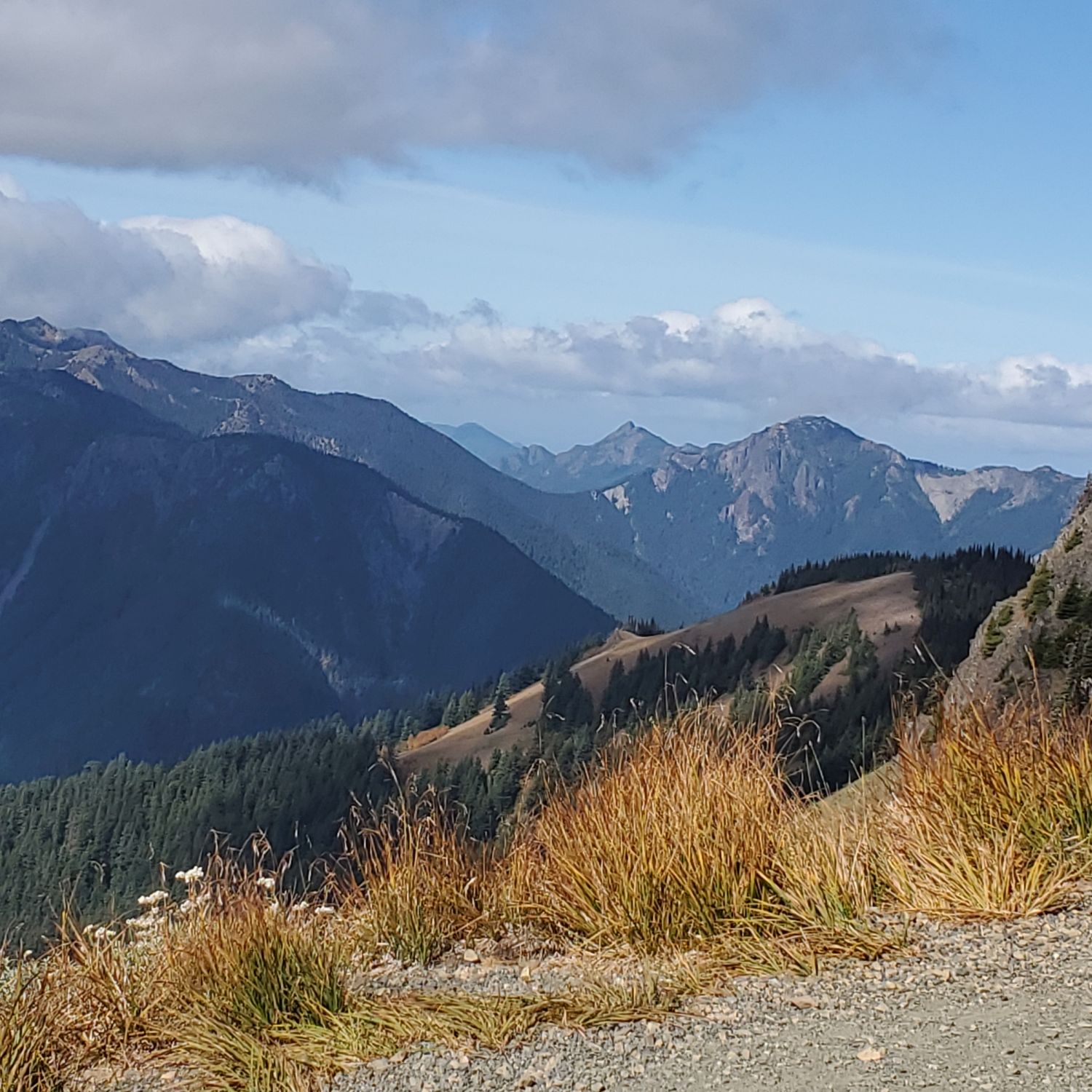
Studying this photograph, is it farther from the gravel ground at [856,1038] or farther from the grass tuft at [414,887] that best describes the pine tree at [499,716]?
the gravel ground at [856,1038]

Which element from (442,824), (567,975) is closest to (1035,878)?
(567,975)

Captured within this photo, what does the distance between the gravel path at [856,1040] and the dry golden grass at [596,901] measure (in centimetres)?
20

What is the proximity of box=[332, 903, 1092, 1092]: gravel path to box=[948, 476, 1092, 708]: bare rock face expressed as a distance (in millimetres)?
8655

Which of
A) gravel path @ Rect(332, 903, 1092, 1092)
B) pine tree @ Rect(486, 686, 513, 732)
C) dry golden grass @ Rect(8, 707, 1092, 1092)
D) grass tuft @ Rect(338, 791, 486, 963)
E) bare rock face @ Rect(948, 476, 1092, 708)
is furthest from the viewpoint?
pine tree @ Rect(486, 686, 513, 732)

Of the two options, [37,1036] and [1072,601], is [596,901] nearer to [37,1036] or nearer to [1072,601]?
[37,1036]

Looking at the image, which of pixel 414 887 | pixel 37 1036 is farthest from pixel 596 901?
pixel 37 1036

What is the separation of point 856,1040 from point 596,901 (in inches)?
91.0

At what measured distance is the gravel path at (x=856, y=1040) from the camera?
5.29 metres

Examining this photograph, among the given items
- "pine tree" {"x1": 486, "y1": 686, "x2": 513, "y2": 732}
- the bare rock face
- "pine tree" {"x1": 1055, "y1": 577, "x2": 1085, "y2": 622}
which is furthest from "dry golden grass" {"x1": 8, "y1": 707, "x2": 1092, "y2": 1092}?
"pine tree" {"x1": 486, "y1": 686, "x2": 513, "y2": 732}

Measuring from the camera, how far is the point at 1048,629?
17141 millimetres

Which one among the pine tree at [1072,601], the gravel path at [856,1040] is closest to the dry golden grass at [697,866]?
the gravel path at [856,1040]

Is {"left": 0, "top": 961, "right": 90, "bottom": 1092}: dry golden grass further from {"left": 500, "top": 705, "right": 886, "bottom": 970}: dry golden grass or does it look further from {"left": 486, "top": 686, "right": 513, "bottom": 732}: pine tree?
{"left": 486, "top": 686, "right": 513, "bottom": 732}: pine tree

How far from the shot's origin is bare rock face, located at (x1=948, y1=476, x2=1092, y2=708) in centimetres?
1549

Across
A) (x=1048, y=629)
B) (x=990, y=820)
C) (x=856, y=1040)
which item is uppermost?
(x=1048, y=629)
